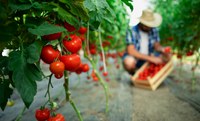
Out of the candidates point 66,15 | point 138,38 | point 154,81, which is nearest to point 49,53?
point 66,15

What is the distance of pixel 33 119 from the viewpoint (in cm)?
177

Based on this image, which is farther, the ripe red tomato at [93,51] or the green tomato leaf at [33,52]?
the ripe red tomato at [93,51]

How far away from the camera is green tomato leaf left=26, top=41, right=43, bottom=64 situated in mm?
913

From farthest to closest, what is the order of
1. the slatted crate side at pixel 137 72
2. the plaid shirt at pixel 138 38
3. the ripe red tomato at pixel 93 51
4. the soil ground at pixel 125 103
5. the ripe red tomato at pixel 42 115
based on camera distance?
1. the plaid shirt at pixel 138 38
2. the slatted crate side at pixel 137 72
3. the ripe red tomato at pixel 93 51
4. the soil ground at pixel 125 103
5. the ripe red tomato at pixel 42 115

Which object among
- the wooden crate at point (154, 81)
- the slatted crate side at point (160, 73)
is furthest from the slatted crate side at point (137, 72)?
the slatted crate side at point (160, 73)

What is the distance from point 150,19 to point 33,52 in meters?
3.01

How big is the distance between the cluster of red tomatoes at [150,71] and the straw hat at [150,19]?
1.99 ft

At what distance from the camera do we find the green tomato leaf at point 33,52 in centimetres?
91

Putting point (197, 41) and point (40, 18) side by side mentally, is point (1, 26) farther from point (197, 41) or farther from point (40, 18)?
point (197, 41)

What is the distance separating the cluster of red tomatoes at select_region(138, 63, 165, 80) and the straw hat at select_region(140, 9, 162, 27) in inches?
23.9

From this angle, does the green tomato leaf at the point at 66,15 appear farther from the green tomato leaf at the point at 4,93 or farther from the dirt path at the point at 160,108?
the dirt path at the point at 160,108

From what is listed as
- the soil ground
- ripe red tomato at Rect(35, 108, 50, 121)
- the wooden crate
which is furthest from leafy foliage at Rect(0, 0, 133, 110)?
the wooden crate

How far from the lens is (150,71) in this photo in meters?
3.56

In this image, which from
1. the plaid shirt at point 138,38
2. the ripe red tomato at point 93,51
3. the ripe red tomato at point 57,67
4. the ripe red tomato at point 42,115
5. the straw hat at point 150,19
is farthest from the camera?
the plaid shirt at point 138,38
